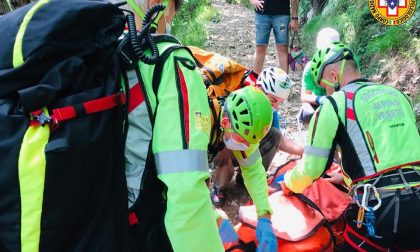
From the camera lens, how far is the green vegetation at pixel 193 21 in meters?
9.68

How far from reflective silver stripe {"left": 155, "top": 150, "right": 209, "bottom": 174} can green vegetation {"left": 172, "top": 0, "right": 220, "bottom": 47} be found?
7.96 m

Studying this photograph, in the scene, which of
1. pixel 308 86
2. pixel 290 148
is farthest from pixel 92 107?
pixel 308 86

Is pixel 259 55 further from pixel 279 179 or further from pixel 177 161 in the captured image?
pixel 177 161

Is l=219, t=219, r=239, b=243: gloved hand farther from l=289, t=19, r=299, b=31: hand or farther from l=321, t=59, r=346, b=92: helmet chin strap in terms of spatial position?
l=289, t=19, r=299, b=31: hand

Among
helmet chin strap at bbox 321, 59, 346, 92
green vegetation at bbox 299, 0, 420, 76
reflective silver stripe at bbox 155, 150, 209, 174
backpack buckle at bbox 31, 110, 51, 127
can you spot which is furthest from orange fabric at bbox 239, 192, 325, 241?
green vegetation at bbox 299, 0, 420, 76

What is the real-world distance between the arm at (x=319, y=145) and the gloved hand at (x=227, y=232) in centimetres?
77

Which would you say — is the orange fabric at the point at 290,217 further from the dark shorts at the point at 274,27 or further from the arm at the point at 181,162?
the dark shorts at the point at 274,27

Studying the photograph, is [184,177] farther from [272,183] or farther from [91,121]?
[272,183]

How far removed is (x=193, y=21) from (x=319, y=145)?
9.62 metres

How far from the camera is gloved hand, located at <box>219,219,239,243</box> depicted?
2619 millimetres

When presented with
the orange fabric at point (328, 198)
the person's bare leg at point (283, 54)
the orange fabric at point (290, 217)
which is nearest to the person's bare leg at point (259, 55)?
the person's bare leg at point (283, 54)

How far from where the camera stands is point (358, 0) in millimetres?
7461

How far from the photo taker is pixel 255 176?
2734 mm

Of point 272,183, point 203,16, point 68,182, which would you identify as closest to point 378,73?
point 272,183
